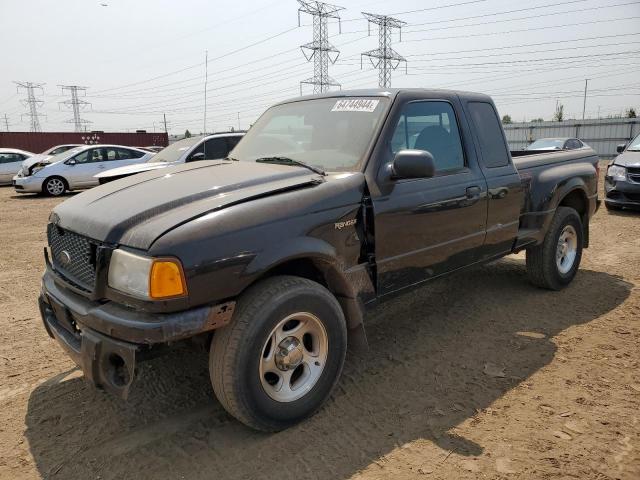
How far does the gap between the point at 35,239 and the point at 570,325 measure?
8129mm

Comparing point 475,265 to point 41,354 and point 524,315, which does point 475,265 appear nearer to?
point 524,315

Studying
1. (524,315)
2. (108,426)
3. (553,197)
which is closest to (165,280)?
(108,426)

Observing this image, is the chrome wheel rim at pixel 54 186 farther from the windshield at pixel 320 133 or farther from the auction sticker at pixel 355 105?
the auction sticker at pixel 355 105

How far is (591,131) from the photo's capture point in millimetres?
32031

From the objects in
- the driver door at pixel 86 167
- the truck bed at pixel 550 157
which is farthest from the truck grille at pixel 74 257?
the driver door at pixel 86 167

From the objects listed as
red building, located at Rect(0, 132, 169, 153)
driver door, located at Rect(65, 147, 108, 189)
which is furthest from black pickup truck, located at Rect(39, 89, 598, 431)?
red building, located at Rect(0, 132, 169, 153)

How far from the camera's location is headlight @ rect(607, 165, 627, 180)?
9.90 meters

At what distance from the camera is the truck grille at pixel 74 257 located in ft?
8.84

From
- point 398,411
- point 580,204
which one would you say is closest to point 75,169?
point 580,204

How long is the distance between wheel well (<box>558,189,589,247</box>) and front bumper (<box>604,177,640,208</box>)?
5.15 meters

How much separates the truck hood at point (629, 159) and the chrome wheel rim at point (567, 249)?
18.2 feet

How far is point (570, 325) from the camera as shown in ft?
14.3

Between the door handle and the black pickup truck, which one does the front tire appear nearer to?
the black pickup truck

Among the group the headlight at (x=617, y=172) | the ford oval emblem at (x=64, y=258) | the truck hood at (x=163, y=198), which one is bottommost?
the headlight at (x=617, y=172)
